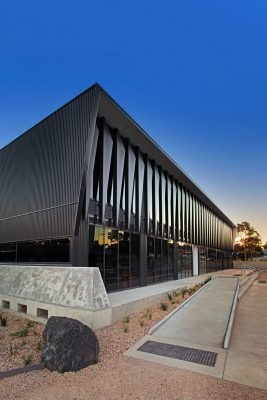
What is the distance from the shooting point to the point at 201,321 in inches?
352

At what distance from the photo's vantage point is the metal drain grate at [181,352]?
231 inches

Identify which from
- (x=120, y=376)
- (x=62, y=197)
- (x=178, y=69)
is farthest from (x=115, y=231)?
(x=178, y=69)

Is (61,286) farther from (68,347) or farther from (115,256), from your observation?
(115,256)

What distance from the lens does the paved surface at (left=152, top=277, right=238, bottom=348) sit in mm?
7426

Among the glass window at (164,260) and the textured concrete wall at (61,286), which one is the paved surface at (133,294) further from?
the glass window at (164,260)

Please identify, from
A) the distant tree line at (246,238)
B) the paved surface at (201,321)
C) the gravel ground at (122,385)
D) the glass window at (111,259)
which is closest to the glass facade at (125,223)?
the glass window at (111,259)

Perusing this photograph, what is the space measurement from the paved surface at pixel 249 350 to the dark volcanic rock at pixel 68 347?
105 inches

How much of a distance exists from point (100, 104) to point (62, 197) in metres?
4.77

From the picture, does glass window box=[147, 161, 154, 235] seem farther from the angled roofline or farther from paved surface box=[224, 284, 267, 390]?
paved surface box=[224, 284, 267, 390]

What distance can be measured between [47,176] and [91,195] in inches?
121

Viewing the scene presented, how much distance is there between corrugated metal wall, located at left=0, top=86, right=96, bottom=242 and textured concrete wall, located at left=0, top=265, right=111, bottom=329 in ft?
8.79

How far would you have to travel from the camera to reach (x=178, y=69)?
2092cm

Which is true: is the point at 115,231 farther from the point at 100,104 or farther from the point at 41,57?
the point at 41,57

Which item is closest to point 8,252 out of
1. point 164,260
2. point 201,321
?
point 164,260
